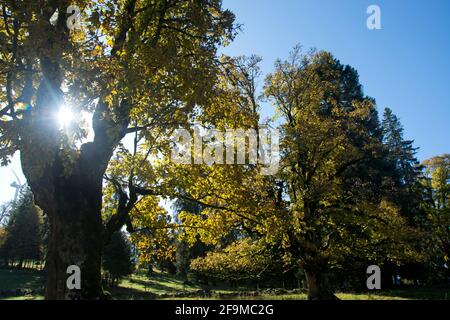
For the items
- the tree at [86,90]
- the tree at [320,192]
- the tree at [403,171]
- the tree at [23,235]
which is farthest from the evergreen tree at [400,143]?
the tree at [23,235]

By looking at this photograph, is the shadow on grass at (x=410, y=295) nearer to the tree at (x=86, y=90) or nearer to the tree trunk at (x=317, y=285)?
the tree trunk at (x=317, y=285)

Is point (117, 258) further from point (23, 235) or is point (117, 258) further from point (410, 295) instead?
point (410, 295)

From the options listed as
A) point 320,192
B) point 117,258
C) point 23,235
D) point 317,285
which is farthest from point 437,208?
point 23,235

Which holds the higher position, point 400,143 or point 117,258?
point 400,143

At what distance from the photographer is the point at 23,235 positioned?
59.8 m

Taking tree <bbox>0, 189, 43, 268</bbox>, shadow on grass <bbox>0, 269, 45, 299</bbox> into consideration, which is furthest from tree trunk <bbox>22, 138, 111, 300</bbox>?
tree <bbox>0, 189, 43, 268</bbox>

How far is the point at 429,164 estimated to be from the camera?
4669 centimetres

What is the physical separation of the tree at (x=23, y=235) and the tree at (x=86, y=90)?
57.3m

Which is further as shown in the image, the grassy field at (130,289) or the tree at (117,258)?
the tree at (117,258)

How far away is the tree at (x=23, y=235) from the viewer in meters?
59.3

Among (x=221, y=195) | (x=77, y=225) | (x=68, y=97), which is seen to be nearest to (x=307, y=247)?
(x=221, y=195)

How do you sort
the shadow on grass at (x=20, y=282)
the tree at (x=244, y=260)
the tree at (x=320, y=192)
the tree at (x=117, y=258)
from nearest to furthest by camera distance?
1. the tree at (x=320, y=192)
2. the tree at (x=244, y=260)
3. the shadow on grass at (x=20, y=282)
4. the tree at (x=117, y=258)

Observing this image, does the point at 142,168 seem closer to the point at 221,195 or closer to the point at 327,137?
the point at 221,195

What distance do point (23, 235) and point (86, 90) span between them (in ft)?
201
